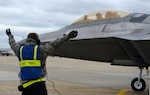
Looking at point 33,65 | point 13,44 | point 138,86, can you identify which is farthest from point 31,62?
point 138,86

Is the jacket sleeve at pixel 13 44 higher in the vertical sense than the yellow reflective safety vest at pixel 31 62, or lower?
higher

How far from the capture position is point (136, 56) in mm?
10180

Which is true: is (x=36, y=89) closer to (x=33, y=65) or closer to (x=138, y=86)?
(x=33, y=65)

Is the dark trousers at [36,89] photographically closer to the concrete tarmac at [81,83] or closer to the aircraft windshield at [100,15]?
the concrete tarmac at [81,83]

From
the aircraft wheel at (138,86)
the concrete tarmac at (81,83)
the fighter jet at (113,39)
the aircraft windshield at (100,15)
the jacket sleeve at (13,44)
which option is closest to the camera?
the jacket sleeve at (13,44)

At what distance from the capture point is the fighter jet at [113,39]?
32.5 feet

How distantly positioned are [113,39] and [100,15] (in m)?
1.50

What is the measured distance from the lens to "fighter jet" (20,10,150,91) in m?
9.91

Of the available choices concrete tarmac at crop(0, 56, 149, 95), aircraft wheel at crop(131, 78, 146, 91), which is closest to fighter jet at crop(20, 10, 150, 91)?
aircraft wheel at crop(131, 78, 146, 91)

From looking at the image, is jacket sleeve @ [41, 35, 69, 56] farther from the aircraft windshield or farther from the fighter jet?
the aircraft windshield

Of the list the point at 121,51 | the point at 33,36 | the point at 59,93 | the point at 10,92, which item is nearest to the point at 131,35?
the point at 121,51

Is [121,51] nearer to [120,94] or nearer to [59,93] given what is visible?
[120,94]

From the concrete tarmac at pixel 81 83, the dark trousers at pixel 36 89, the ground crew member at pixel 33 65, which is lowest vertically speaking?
the concrete tarmac at pixel 81 83

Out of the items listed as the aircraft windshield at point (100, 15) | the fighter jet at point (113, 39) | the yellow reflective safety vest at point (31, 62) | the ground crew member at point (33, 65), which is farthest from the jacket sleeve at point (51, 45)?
the aircraft windshield at point (100, 15)
